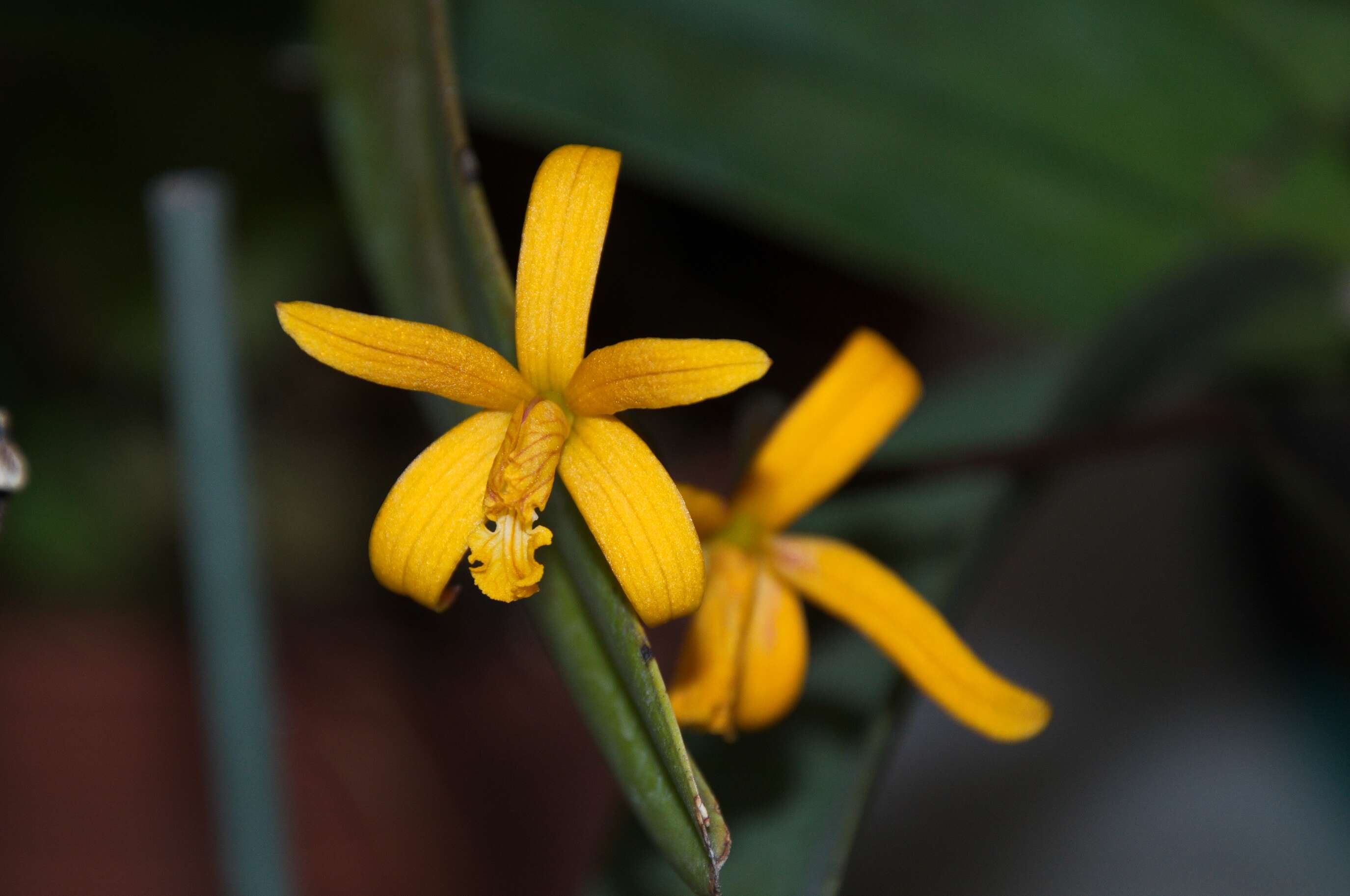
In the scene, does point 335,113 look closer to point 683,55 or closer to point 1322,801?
point 683,55

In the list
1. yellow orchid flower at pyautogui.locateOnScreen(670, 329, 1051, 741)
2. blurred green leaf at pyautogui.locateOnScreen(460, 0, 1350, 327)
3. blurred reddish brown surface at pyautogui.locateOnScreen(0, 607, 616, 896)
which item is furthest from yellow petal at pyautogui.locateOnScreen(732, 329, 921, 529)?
blurred reddish brown surface at pyautogui.locateOnScreen(0, 607, 616, 896)

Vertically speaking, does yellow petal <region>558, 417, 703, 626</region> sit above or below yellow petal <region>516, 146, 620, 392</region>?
below

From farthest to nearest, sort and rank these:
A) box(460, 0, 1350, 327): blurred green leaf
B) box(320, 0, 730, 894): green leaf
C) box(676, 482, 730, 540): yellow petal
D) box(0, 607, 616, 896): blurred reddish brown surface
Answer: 1. box(0, 607, 616, 896): blurred reddish brown surface
2. box(460, 0, 1350, 327): blurred green leaf
3. box(676, 482, 730, 540): yellow petal
4. box(320, 0, 730, 894): green leaf

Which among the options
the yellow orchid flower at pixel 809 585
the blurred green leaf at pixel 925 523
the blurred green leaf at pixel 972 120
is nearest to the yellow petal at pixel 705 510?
the yellow orchid flower at pixel 809 585

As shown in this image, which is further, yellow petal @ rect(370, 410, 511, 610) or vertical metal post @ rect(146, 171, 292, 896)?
vertical metal post @ rect(146, 171, 292, 896)

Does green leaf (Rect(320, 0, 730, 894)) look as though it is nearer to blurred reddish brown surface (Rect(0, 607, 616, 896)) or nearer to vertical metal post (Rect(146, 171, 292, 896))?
vertical metal post (Rect(146, 171, 292, 896))

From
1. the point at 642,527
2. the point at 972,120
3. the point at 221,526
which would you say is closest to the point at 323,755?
the point at 221,526

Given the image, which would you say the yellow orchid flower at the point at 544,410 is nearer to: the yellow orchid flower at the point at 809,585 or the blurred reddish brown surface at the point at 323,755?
the yellow orchid flower at the point at 809,585
